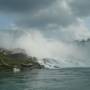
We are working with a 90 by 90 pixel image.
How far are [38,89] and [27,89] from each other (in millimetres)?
3411

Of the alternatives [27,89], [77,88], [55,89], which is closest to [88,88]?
[77,88]

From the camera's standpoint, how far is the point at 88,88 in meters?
84.0

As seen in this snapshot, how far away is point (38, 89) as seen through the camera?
86312 millimetres

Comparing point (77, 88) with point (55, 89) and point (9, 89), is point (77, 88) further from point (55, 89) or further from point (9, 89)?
point (9, 89)

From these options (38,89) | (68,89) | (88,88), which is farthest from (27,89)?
(88,88)

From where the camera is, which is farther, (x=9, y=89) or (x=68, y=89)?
(x=9, y=89)

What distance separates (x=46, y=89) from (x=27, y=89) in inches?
230

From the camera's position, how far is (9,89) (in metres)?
89.1

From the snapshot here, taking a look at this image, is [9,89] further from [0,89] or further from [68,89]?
[68,89]

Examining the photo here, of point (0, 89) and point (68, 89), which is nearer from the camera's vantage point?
point (68, 89)

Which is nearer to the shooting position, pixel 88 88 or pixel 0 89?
pixel 88 88

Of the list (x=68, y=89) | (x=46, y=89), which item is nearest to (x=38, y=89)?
(x=46, y=89)

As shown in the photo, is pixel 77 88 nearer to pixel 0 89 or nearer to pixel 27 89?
pixel 27 89

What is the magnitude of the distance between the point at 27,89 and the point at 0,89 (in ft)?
28.3
